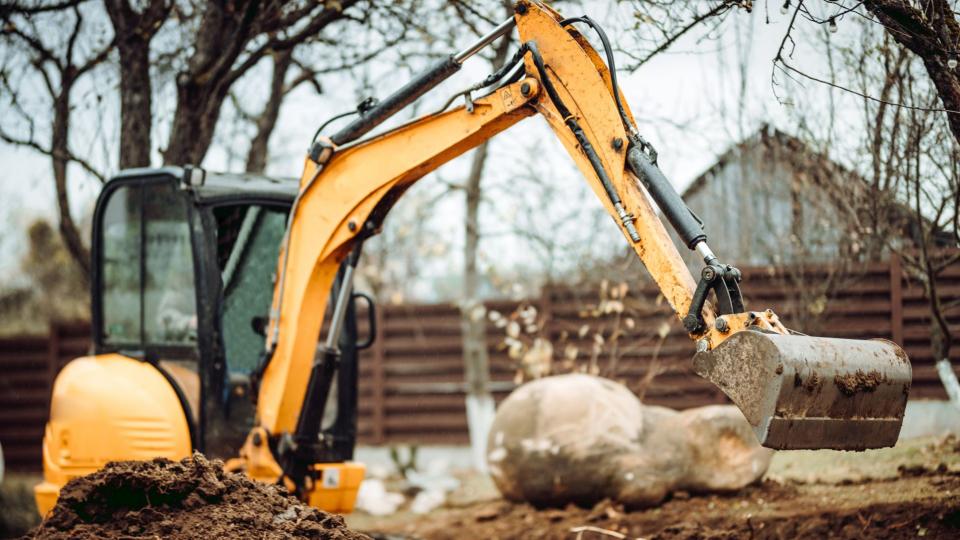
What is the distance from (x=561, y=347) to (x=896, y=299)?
4169 millimetres

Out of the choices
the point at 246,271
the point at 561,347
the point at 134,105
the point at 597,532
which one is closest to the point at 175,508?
the point at 246,271

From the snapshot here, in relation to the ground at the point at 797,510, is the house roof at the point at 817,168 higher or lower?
higher

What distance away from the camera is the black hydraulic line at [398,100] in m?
5.28

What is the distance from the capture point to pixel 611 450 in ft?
25.7

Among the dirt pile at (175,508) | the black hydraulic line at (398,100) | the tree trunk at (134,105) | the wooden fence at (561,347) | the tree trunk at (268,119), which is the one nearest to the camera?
the dirt pile at (175,508)

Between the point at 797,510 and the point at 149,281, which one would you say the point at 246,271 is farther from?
the point at 797,510

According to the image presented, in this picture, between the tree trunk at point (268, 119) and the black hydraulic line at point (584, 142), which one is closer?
the black hydraulic line at point (584, 142)

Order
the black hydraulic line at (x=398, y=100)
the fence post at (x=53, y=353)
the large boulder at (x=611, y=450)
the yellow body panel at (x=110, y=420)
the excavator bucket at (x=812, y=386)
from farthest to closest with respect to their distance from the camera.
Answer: the fence post at (x=53, y=353), the large boulder at (x=611, y=450), the yellow body panel at (x=110, y=420), the black hydraulic line at (x=398, y=100), the excavator bucket at (x=812, y=386)

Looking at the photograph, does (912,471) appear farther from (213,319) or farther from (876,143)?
(213,319)

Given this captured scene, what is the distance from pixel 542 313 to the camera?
39.4 ft

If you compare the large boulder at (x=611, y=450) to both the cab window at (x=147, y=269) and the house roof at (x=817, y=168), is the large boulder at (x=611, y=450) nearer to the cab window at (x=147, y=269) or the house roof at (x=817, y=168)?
the house roof at (x=817, y=168)

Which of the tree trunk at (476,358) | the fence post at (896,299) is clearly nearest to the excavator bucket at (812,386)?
the fence post at (896,299)

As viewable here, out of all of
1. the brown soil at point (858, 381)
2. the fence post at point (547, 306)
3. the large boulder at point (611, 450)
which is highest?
the fence post at point (547, 306)

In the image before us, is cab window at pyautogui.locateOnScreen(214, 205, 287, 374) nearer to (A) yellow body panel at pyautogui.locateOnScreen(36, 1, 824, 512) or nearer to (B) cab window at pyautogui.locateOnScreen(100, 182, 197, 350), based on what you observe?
(B) cab window at pyautogui.locateOnScreen(100, 182, 197, 350)
